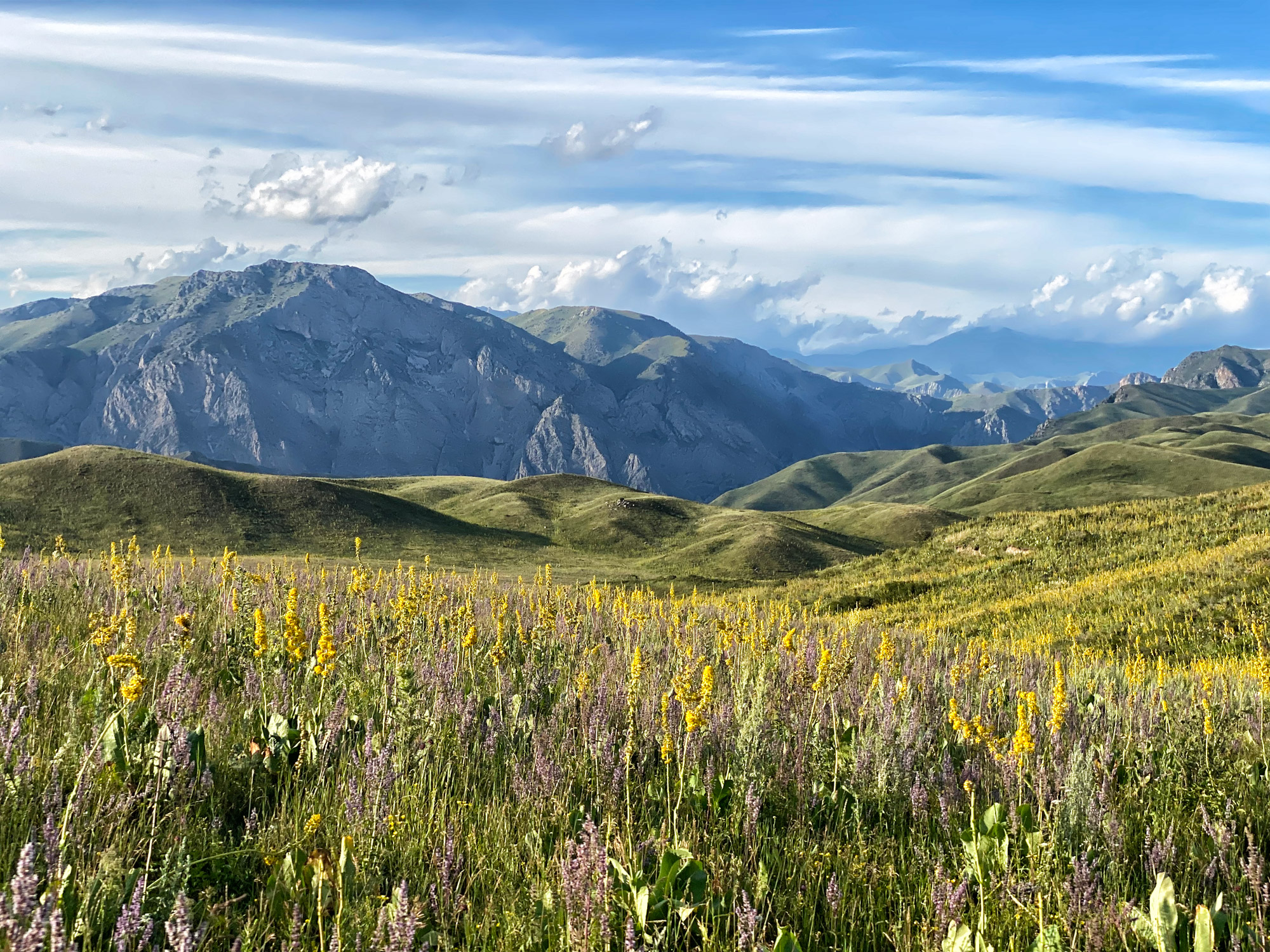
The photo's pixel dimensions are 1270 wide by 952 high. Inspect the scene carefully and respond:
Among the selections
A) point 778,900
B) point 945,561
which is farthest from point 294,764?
point 945,561

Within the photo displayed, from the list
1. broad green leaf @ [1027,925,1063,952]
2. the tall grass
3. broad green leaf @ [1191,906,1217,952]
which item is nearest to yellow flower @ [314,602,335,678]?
the tall grass

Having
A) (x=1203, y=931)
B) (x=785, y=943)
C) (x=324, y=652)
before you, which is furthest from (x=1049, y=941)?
(x=324, y=652)

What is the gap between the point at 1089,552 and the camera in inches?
1040

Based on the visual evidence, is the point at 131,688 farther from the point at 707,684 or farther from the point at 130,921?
the point at 707,684

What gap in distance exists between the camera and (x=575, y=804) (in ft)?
15.5

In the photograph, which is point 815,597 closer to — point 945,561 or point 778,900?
point 945,561

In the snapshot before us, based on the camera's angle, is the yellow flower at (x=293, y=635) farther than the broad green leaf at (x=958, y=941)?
Yes

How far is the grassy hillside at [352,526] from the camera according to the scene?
1933 inches

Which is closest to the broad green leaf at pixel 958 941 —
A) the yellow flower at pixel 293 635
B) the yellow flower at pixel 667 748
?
the yellow flower at pixel 667 748

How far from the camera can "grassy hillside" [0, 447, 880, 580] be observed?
4909 cm

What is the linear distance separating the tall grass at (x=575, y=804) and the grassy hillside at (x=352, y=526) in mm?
37048

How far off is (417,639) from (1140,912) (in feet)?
22.1

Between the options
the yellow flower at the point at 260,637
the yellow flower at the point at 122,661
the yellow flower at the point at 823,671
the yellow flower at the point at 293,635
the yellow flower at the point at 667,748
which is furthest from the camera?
the yellow flower at the point at 823,671

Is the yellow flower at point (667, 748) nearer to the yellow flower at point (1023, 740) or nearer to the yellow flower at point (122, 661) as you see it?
the yellow flower at point (1023, 740)
